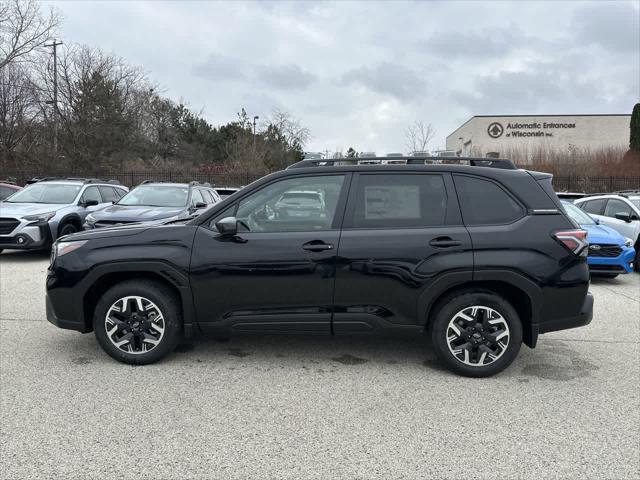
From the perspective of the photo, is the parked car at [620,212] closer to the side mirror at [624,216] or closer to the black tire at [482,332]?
the side mirror at [624,216]

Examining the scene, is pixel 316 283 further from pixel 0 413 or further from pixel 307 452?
pixel 0 413

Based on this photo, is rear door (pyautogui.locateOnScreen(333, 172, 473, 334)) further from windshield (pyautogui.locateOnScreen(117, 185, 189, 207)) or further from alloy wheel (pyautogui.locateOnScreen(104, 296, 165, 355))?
windshield (pyautogui.locateOnScreen(117, 185, 189, 207))

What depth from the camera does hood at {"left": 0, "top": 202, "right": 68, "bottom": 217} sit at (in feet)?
32.7

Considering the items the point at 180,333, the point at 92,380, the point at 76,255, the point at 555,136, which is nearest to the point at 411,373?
the point at 180,333

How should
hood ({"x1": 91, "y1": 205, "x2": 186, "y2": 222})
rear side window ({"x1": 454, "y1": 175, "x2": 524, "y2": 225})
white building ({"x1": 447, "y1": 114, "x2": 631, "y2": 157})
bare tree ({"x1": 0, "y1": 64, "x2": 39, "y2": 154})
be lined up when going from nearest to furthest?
1. rear side window ({"x1": 454, "y1": 175, "x2": 524, "y2": 225})
2. hood ({"x1": 91, "y1": 205, "x2": 186, "y2": 222})
3. bare tree ({"x1": 0, "y1": 64, "x2": 39, "y2": 154})
4. white building ({"x1": 447, "y1": 114, "x2": 631, "y2": 157})

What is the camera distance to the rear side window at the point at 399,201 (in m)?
4.21

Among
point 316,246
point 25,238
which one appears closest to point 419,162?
point 316,246

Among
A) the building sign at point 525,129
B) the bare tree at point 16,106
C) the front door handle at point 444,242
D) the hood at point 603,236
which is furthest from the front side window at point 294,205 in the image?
the building sign at point 525,129

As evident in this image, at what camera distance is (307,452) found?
2967 mm

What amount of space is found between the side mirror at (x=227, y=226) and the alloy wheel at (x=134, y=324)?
36.1 inches

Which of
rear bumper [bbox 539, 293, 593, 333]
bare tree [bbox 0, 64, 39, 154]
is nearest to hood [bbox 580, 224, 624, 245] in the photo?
rear bumper [bbox 539, 293, 593, 333]

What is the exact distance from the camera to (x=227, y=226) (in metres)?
4.07

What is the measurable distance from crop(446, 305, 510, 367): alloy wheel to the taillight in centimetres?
80

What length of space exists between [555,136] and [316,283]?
144 feet
